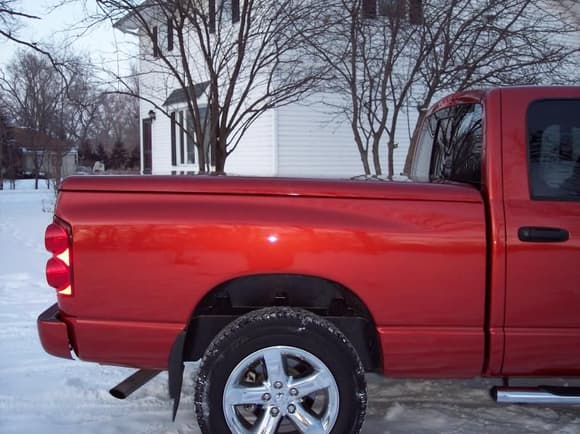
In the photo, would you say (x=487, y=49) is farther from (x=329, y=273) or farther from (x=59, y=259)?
(x=59, y=259)

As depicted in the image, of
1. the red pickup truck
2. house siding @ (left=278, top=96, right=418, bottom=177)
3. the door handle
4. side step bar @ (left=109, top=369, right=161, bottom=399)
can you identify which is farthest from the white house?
the door handle

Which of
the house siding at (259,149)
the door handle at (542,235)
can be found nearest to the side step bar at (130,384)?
the door handle at (542,235)

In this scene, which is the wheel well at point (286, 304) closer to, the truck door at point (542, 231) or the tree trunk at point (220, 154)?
the truck door at point (542, 231)

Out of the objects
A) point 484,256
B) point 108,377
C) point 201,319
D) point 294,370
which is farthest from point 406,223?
point 108,377

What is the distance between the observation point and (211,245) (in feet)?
9.53

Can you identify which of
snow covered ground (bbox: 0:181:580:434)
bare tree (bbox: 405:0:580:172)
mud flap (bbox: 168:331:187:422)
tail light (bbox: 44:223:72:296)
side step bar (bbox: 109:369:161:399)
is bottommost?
snow covered ground (bbox: 0:181:580:434)

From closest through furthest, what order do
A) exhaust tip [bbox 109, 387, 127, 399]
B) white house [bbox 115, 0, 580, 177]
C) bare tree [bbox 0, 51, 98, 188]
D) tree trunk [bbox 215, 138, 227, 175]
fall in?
1. exhaust tip [bbox 109, 387, 127, 399]
2. tree trunk [bbox 215, 138, 227, 175]
3. white house [bbox 115, 0, 580, 177]
4. bare tree [bbox 0, 51, 98, 188]

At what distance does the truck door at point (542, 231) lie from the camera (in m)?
2.95

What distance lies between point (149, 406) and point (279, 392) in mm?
1289

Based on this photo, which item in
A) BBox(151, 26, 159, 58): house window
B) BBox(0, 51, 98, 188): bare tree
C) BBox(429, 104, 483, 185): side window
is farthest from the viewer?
BBox(0, 51, 98, 188): bare tree

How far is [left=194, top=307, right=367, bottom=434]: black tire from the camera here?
298 centimetres

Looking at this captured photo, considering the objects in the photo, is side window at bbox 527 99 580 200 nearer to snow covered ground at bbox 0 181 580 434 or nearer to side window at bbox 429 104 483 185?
side window at bbox 429 104 483 185

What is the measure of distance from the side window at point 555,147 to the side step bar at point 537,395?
3.35 feet

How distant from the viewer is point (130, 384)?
3.37 metres
